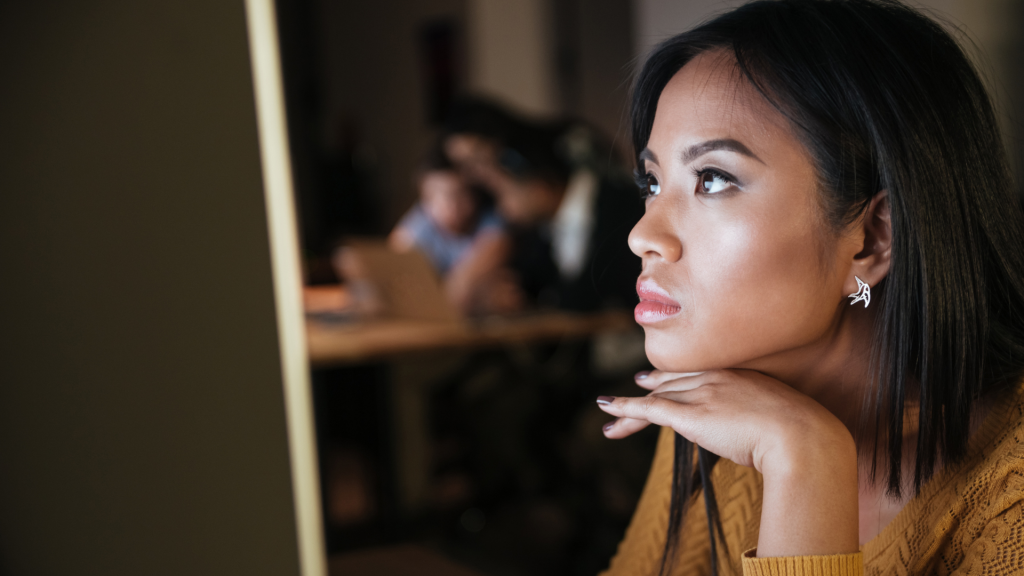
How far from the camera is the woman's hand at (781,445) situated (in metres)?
0.41

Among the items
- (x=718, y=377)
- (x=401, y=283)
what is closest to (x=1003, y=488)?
(x=718, y=377)

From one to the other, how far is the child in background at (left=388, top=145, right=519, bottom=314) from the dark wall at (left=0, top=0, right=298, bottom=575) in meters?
2.09

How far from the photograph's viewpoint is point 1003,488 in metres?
0.47

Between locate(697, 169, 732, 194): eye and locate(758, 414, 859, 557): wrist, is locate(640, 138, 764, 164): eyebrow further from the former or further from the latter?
locate(758, 414, 859, 557): wrist

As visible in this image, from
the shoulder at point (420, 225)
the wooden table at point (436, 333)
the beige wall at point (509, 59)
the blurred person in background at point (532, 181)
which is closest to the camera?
the wooden table at point (436, 333)

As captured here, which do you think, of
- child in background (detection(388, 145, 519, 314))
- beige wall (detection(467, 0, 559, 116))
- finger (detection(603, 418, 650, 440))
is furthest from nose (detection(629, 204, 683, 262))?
beige wall (detection(467, 0, 559, 116))

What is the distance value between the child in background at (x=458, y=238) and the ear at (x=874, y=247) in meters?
2.09

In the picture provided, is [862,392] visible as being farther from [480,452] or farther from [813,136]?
[480,452]

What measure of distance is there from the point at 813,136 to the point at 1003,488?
266 millimetres

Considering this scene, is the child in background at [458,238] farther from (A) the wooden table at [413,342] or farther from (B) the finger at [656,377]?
(B) the finger at [656,377]

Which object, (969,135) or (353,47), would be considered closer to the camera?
(969,135)

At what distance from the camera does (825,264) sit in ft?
1.34

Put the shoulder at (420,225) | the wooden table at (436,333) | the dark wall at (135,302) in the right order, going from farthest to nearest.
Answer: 1. the shoulder at (420,225)
2. the wooden table at (436,333)
3. the dark wall at (135,302)

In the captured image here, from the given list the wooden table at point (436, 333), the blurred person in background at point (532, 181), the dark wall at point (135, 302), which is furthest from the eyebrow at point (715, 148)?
the blurred person in background at point (532, 181)
